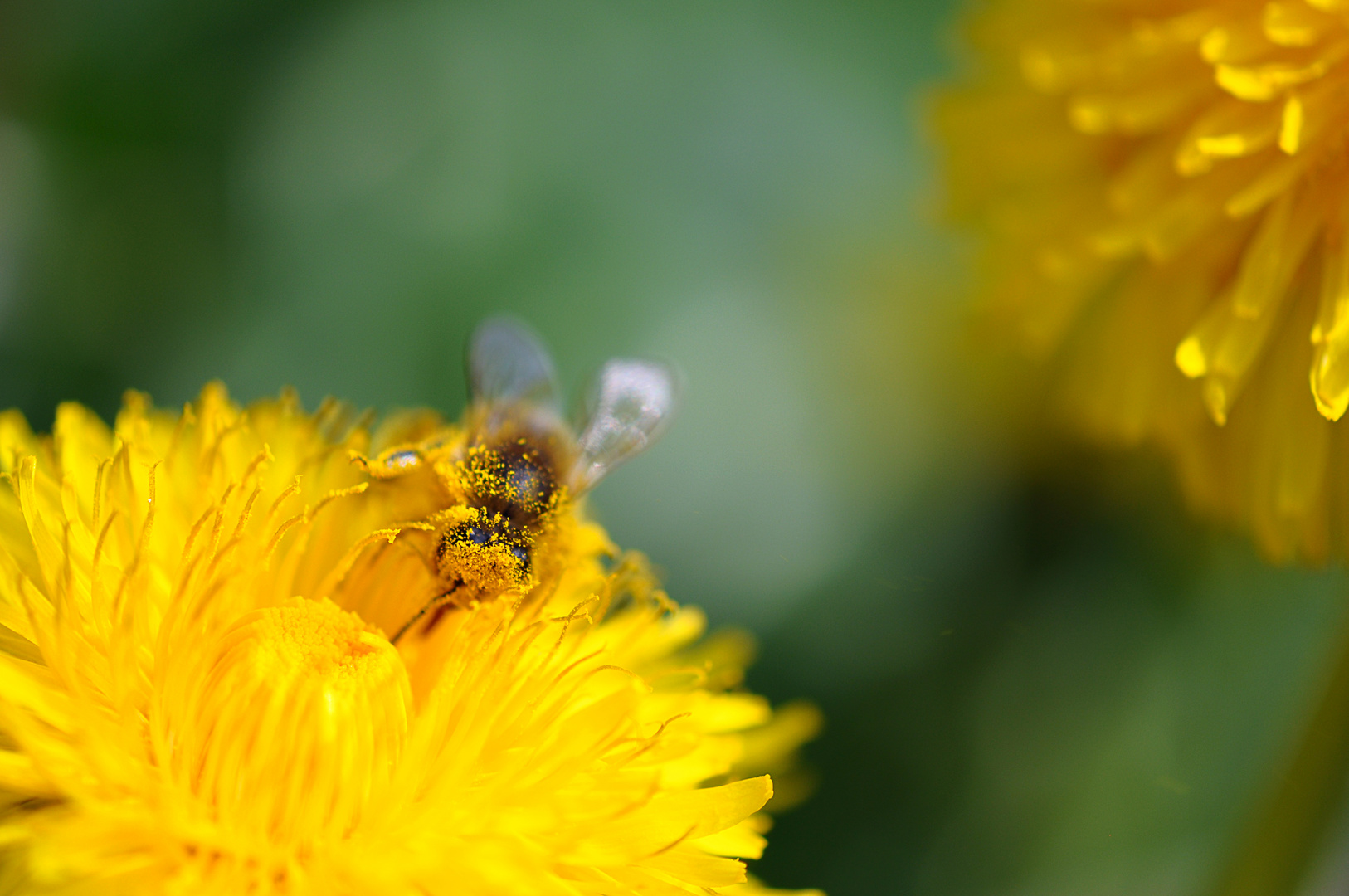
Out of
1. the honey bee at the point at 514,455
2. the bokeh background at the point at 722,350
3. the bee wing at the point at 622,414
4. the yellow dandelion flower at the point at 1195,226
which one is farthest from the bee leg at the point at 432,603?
the bokeh background at the point at 722,350

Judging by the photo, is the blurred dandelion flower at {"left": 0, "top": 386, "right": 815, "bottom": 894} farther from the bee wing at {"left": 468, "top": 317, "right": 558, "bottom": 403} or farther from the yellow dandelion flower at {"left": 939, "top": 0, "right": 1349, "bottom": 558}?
the yellow dandelion flower at {"left": 939, "top": 0, "right": 1349, "bottom": 558}

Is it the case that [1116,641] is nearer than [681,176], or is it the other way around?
[1116,641]

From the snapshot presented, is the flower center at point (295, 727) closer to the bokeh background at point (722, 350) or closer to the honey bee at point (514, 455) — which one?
the honey bee at point (514, 455)

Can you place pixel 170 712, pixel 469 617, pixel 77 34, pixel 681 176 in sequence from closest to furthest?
pixel 170 712 < pixel 469 617 < pixel 77 34 < pixel 681 176

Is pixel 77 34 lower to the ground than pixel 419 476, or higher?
higher

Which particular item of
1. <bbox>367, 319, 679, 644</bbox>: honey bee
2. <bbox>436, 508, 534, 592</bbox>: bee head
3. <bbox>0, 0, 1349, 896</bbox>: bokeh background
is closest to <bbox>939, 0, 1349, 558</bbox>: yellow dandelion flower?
<bbox>0, 0, 1349, 896</bbox>: bokeh background

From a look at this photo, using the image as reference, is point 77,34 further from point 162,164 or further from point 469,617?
point 469,617

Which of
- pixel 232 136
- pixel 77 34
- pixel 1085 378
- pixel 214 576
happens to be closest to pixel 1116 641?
pixel 1085 378
